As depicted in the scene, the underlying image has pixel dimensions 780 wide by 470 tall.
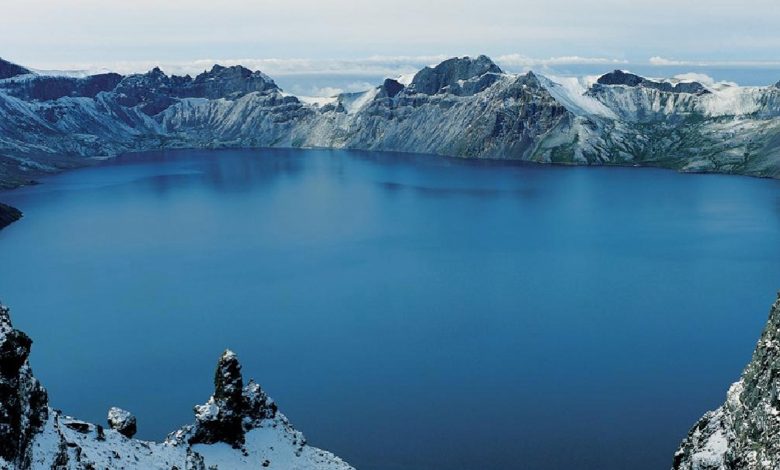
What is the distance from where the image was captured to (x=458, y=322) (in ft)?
386

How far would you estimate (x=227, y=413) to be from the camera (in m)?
56.4

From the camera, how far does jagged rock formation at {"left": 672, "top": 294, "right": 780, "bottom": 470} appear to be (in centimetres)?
4009

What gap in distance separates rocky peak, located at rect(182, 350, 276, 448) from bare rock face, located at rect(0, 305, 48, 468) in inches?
797

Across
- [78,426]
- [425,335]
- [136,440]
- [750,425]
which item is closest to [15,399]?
[78,426]

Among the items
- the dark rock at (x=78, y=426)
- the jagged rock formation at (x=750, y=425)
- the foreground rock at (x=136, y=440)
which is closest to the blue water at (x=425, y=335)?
the foreground rock at (x=136, y=440)

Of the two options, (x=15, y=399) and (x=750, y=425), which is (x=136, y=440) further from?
(x=750, y=425)

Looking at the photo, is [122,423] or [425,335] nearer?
[122,423]

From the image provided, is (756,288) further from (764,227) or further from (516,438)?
(516,438)

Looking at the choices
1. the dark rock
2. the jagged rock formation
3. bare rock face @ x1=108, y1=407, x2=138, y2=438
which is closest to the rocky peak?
bare rock face @ x1=108, y1=407, x2=138, y2=438

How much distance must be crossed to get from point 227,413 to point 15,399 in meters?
23.8

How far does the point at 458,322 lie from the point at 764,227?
129327mm

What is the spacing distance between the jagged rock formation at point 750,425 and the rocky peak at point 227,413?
36.0m

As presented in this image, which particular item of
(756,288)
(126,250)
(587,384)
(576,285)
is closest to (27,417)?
(587,384)

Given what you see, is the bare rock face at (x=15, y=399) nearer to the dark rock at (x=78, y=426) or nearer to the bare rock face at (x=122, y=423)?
the dark rock at (x=78, y=426)
